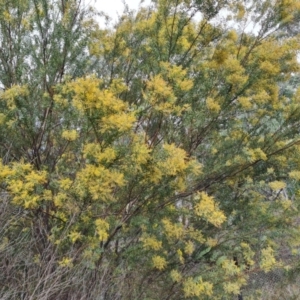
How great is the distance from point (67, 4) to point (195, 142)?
1.96 m

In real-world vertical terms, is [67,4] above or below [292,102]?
above

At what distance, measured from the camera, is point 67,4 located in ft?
12.0

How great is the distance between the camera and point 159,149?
2850 mm

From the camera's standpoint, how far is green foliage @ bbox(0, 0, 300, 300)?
312 cm

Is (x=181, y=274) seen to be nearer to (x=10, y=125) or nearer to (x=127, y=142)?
(x=127, y=142)

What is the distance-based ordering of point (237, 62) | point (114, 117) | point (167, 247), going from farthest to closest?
point (167, 247)
point (237, 62)
point (114, 117)

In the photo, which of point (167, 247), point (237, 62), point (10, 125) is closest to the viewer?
point (10, 125)

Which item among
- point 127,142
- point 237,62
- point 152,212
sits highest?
point 237,62

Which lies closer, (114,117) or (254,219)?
(114,117)

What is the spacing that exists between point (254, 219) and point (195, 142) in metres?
1.13

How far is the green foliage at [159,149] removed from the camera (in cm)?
312

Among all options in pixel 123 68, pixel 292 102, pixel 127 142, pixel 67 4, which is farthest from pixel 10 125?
pixel 292 102

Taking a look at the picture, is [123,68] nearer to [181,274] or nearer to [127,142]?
[127,142]

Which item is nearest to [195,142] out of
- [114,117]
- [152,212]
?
[152,212]
